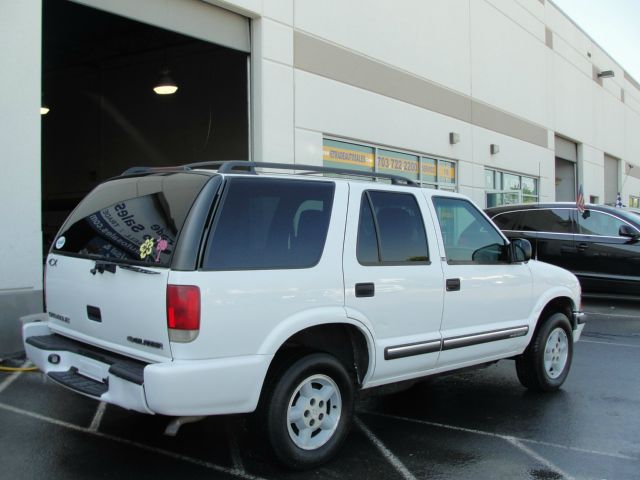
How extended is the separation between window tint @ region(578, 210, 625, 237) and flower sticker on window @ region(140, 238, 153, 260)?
33.7 ft

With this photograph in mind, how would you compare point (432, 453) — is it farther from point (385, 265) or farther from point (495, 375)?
point (495, 375)

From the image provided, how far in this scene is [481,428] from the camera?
5.04 m

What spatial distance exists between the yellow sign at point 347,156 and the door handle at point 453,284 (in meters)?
7.64

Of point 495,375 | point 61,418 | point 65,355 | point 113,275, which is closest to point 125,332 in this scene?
point 113,275

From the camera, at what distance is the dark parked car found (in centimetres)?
1165

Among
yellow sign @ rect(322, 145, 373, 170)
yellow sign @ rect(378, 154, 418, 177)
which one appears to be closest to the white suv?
yellow sign @ rect(322, 145, 373, 170)

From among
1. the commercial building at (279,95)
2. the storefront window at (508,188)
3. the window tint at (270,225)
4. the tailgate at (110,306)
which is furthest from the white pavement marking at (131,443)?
the storefront window at (508,188)

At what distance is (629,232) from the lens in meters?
11.6

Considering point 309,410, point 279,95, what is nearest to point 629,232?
point 279,95

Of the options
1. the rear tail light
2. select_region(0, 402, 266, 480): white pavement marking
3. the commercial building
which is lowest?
select_region(0, 402, 266, 480): white pavement marking

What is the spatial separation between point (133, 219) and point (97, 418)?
1.83 m

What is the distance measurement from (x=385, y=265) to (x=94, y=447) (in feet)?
7.74

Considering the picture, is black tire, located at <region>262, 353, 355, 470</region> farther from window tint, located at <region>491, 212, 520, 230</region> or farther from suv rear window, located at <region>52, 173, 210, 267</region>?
window tint, located at <region>491, 212, 520, 230</region>

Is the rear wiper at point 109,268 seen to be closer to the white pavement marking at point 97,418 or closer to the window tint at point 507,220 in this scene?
the white pavement marking at point 97,418
